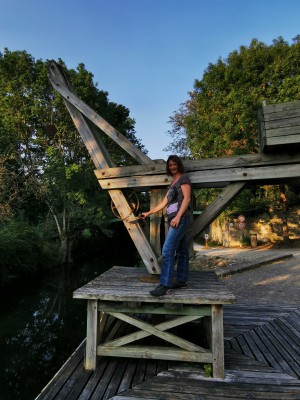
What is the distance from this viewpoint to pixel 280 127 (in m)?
3.03

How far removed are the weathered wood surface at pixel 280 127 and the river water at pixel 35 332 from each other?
16.7ft

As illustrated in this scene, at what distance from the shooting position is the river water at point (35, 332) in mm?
4867

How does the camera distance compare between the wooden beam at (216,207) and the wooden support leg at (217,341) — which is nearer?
the wooden support leg at (217,341)

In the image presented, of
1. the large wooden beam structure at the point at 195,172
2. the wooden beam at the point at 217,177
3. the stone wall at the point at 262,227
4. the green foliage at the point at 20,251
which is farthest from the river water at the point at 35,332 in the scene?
the stone wall at the point at 262,227

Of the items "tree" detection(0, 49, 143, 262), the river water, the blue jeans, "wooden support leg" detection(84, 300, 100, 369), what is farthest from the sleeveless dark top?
"tree" detection(0, 49, 143, 262)

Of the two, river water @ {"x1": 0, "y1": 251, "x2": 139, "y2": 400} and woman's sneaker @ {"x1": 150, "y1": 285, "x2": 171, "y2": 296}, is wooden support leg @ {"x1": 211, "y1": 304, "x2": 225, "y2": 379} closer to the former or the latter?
woman's sneaker @ {"x1": 150, "y1": 285, "x2": 171, "y2": 296}

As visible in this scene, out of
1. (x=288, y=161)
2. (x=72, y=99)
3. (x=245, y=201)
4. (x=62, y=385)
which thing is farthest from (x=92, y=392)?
(x=245, y=201)

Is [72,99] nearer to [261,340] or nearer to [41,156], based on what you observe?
[261,340]

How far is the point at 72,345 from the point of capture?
20.2 feet

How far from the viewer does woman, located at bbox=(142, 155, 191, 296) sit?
3031mm

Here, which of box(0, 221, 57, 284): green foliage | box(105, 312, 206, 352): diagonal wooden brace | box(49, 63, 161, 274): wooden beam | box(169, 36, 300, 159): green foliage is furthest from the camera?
box(169, 36, 300, 159): green foliage

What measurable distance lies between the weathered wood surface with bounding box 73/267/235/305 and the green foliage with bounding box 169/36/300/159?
1112 centimetres

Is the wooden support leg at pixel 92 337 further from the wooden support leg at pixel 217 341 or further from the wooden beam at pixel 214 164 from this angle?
the wooden beam at pixel 214 164

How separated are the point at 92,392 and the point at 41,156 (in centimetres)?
1554
